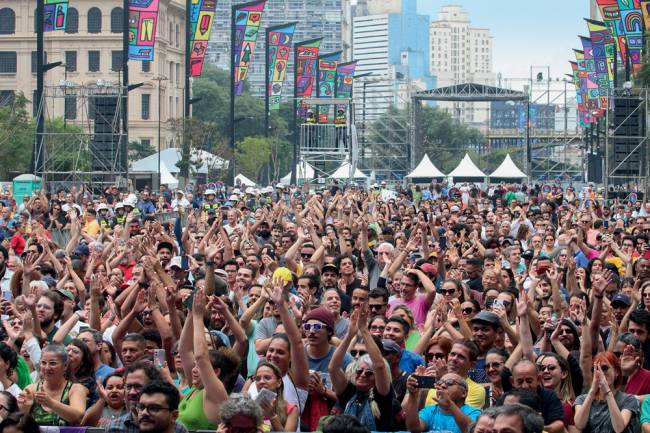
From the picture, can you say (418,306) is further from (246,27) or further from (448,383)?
(246,27)

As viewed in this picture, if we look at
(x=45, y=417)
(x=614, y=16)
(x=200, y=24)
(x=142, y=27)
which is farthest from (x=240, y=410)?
(x=200, y=24)

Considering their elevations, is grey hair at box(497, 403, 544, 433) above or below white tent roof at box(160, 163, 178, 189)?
below

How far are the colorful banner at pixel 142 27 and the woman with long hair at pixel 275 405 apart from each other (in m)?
33.8

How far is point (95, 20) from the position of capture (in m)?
94.9

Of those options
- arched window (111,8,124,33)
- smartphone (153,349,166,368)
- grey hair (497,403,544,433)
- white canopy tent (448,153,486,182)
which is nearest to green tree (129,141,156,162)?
arched window (111,8,124,33)

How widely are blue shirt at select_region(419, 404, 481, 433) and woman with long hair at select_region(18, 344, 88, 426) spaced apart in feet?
6.45

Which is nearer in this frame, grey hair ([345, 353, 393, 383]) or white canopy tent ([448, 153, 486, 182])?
grey hair ([345, 353, 393, 383])

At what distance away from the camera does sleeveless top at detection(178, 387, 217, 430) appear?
7.46 m

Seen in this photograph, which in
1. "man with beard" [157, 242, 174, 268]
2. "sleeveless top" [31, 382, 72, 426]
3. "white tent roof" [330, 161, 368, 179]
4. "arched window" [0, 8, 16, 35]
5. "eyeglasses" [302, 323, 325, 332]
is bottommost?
"sleeveless top" [31, 382, 72, 426]

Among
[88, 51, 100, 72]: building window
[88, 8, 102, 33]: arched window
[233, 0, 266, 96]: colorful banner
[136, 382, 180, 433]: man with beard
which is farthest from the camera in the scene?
[88, 51, 100, 72]: building window

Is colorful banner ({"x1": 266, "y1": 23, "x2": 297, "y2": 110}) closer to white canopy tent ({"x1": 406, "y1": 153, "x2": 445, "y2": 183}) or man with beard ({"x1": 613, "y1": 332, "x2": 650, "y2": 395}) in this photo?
white canopy tent ({"x1": 406, "y1": 153, "x2": 445, "y2": 183})

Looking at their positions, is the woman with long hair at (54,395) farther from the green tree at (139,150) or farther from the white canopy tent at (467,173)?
the green tree at (139,150)

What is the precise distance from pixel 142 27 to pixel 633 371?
33739mm

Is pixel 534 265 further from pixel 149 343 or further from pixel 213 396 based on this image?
pixel 213 396
